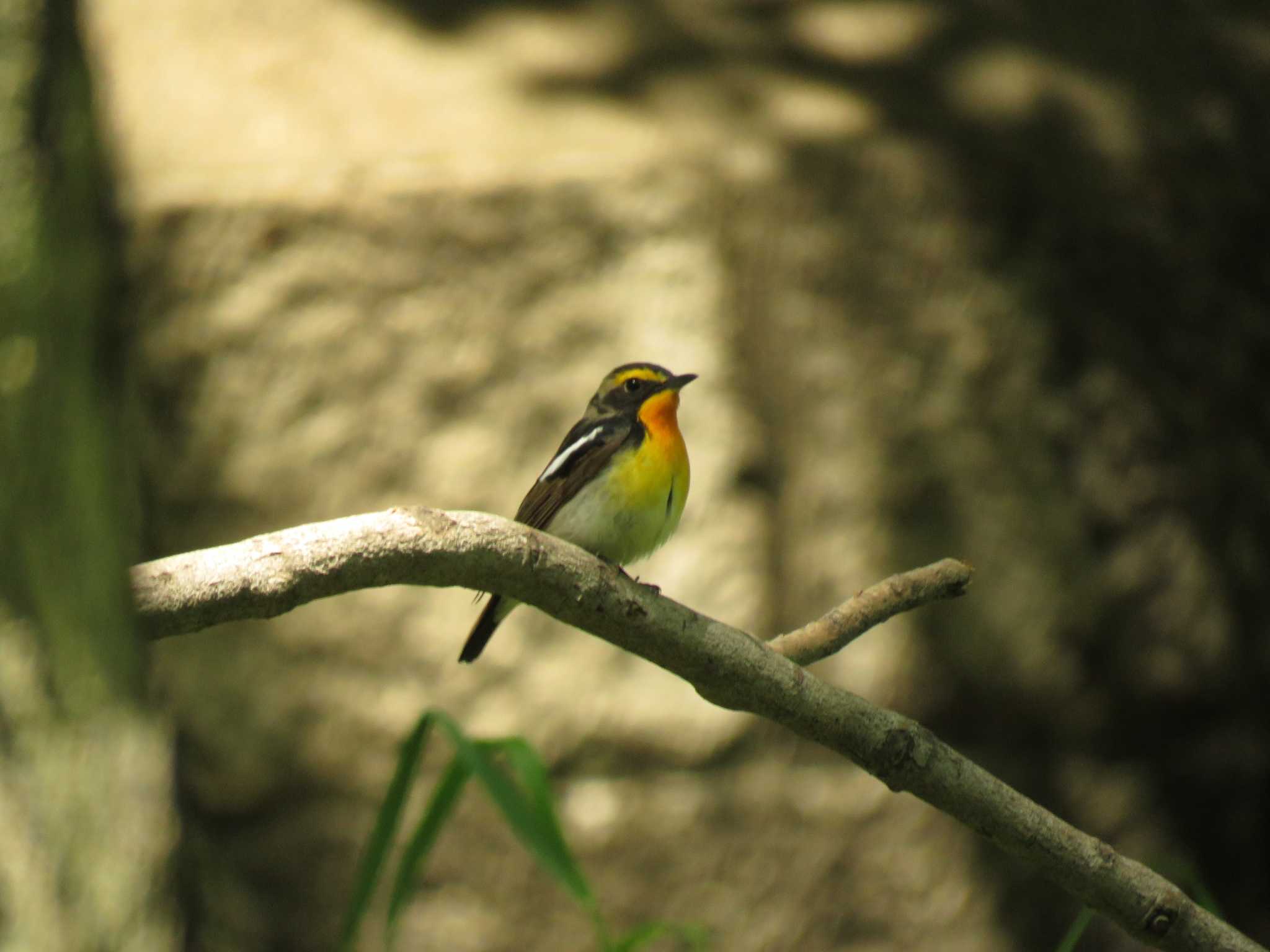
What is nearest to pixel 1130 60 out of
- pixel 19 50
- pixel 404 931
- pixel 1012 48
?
pixel 1012 48

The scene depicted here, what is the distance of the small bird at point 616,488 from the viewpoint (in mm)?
3730

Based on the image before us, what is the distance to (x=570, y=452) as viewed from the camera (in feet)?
12.9

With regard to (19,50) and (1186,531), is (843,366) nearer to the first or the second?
(1186,531)

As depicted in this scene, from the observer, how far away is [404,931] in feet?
16.5

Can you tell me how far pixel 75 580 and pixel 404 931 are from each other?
157 inches

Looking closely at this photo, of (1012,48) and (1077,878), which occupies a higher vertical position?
(1012,48)

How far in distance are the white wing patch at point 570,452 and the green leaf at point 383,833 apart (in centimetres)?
124

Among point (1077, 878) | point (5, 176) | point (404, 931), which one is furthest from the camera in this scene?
point (404, 931)

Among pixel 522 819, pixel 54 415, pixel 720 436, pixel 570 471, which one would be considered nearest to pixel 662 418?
pixel 570 471

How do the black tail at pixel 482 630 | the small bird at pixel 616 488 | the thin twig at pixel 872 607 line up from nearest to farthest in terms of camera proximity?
the thin twig at pixel 872 607 < the black tail at pixel 482 630 < the small bird at pixel 616 488

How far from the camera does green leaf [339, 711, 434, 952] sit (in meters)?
2.71

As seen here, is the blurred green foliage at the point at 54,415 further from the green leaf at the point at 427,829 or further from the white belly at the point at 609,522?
the white belly at the point at 609,522

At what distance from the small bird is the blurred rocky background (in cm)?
124

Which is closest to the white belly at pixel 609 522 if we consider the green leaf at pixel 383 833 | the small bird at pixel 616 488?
the small bird at pixel 616 488
